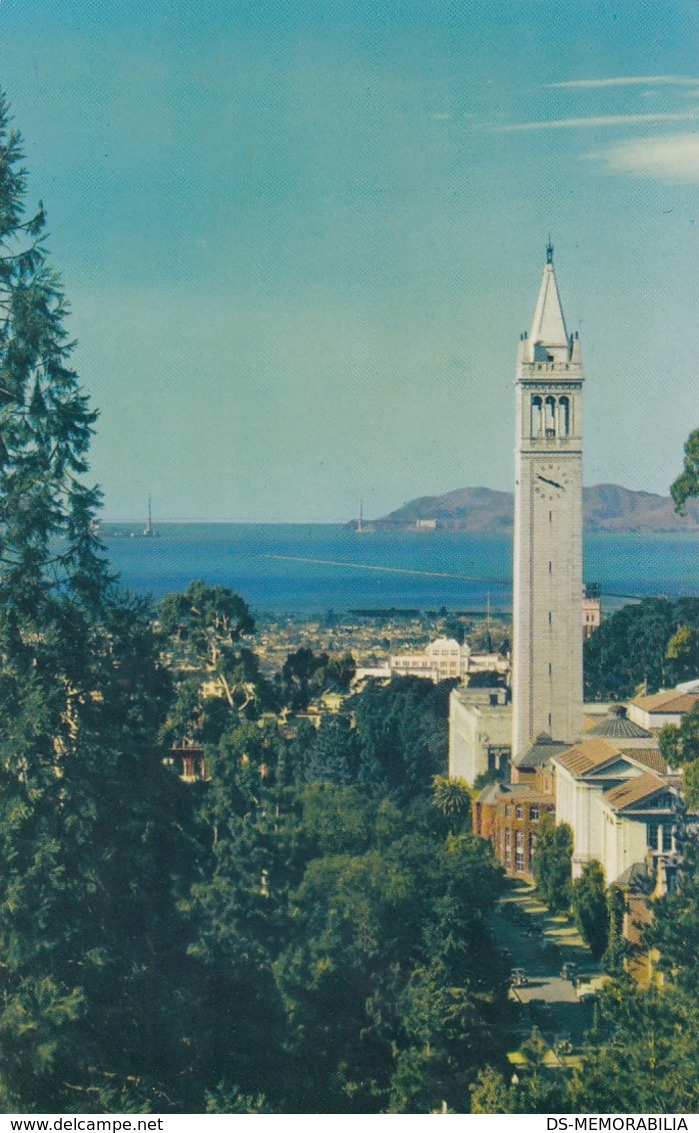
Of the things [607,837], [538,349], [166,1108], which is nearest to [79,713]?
[166,1108]

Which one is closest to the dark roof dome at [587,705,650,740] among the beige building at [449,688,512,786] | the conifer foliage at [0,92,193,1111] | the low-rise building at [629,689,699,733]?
the low-rise building at [629,689,699,733]

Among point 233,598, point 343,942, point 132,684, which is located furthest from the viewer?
point 233,598

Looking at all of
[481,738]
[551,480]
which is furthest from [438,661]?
[551,480]

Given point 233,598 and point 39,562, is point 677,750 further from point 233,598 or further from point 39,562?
point 233,598

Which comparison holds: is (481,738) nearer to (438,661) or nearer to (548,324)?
(548,324)

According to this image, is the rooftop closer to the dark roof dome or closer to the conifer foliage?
the dark roof dome
